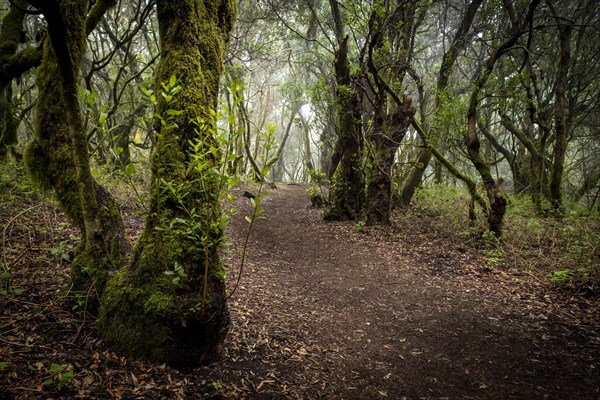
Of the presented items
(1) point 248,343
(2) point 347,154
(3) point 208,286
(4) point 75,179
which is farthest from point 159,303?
(2) point 347,154

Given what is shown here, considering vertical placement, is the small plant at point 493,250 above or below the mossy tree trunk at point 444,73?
below

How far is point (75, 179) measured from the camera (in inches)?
121

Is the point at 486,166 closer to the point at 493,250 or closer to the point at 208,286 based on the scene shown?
the point at 493,250

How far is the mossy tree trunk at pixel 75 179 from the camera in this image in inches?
109

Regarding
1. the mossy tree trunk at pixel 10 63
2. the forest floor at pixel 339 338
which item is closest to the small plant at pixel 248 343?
the forest floor at pixel 339 338

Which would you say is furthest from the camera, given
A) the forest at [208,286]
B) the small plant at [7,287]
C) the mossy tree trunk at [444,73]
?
the mossy tree trunk at [444,73]

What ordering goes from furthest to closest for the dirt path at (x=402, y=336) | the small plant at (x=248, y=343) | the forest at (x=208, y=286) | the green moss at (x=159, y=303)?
the small plant at (x=248, y=343) → the dirt path at (x=402, y=336) → the green moss at (x=159, y=303) → the forest at (x=208, y=286)

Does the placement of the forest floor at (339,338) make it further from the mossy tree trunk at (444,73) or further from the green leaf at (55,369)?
the mossy tree trunk at (444,73)

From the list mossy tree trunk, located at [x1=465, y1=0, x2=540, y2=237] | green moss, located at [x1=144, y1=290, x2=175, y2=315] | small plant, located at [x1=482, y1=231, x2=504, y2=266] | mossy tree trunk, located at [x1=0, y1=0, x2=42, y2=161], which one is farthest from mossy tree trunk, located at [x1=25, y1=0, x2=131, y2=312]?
mossy tree trunk, located at [x1=465, y1=0, x2=540, y2=237]

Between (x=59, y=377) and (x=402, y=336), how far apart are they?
3.22 metres

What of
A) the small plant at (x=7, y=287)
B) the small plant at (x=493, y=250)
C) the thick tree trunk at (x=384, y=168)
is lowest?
the small plant at (x=7, y=287)

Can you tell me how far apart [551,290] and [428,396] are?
326 centimetres

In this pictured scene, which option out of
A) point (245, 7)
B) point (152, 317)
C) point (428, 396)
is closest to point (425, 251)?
point (428, 396)

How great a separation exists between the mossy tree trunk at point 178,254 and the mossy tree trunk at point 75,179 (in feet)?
1.15
